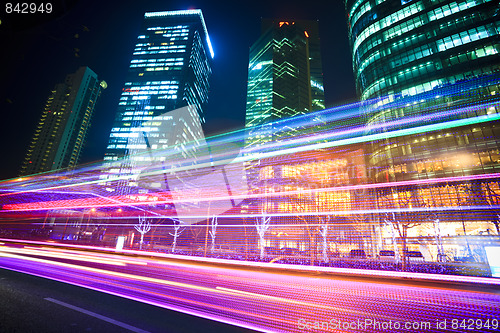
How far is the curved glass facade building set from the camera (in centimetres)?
3181

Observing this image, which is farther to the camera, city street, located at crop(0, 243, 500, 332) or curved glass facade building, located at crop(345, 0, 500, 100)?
curved glass facade building, located at crop(345, 0, 500, 100)

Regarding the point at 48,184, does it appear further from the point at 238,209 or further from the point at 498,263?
the point at 498,263

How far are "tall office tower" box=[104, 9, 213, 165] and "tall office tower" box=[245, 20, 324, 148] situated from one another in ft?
119

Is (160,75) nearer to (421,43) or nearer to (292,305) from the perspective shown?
(421,43)

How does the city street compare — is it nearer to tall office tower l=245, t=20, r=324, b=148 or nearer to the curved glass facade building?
the curved glass facade building

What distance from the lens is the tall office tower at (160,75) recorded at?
341 ft

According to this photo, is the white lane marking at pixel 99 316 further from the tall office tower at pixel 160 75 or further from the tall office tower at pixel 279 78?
the tall office tower at pixel 160 75

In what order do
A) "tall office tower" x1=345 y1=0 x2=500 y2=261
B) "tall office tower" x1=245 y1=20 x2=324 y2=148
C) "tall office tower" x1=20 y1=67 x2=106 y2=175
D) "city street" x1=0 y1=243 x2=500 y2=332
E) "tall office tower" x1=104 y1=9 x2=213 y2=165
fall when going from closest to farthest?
"city street" x1=0 y1=243 x2=500 y2=332 < "tall office tower" x1=345 y1=0 x2=500 y2=261 < "tall office tower" x1=245 y1=20 x2=324 y2=148 < "tall office tower" x1=104 y1=9 x2=213 y2=165 < "tall office tower" x1=20 y1=67 x2=106 y2=175

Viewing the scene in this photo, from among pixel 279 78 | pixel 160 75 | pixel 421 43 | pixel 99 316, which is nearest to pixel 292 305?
pixel 99 316

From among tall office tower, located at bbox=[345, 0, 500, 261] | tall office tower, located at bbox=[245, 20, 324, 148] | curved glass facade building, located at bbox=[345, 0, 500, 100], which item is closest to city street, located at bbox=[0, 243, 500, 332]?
tall office tower, located at bbox=[345, 0, 500, 261]

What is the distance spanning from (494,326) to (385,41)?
175ft

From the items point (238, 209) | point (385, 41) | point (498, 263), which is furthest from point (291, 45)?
point (498, 263)

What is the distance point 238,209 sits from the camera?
2391cm

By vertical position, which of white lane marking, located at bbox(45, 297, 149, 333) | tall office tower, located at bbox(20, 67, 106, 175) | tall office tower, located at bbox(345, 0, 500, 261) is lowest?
white lane marking, located at bbox(45, 297, 149, 333)
